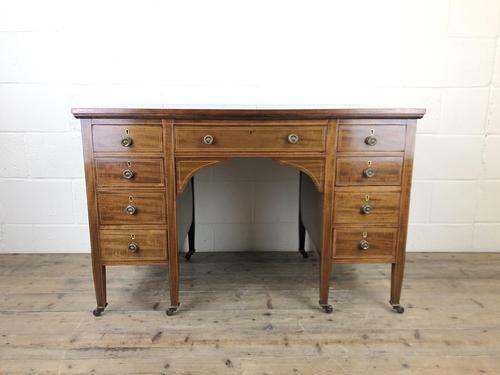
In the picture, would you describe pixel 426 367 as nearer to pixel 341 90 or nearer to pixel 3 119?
pixel 341 90

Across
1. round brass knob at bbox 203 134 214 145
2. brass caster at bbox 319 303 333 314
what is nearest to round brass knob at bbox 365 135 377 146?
round brass knob at bbox 203 134 214 145

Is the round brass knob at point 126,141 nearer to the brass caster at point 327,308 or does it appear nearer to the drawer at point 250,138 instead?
the drawer at point 250,138

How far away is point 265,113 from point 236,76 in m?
0.78

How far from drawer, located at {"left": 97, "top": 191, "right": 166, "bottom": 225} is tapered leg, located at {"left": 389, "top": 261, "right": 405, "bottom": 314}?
1.05 metres

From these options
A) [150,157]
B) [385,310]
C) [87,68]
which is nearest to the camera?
[150,157]

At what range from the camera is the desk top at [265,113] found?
4.77 feet

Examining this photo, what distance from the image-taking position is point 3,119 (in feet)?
7.15

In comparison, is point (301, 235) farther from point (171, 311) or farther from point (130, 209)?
point (130, 209)

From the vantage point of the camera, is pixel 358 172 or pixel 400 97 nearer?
pixel 358 172

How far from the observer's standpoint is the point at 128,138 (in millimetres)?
1485

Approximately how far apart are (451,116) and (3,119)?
8.82ft

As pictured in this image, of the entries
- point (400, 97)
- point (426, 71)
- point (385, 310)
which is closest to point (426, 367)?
point (385, 310)

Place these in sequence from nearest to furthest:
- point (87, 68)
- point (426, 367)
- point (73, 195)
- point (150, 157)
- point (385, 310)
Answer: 1. point (426, 367)
2. point (150, 157)
3. point (385, 310)
4. point (87, 68)
5. point (73, 195)

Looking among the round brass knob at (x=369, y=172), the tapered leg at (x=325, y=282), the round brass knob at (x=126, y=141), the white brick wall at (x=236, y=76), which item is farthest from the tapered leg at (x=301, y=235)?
the round brass knob at (x=126, y=141)
